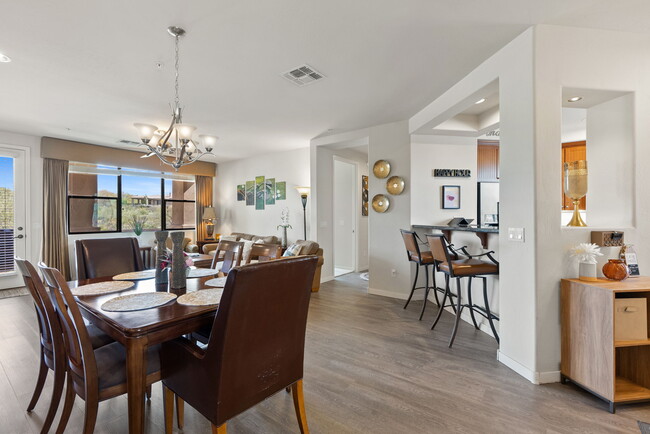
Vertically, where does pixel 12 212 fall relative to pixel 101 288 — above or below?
above

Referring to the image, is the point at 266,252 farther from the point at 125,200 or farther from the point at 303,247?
the point at 125,200

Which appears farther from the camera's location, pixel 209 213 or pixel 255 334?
pixel 209 213

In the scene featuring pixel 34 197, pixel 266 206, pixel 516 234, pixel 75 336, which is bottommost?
pixel 75 336

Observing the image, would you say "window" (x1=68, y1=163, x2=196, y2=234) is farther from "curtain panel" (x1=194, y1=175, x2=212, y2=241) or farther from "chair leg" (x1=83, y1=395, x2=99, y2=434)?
"chair leg" (x1=83, y1=395, x2=99, y2=434)

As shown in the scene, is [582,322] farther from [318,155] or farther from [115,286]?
[318,155]

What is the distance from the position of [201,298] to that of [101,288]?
805mm

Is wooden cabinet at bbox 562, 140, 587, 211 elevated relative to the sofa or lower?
elevated

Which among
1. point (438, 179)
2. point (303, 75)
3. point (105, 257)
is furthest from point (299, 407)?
point (438, 179)

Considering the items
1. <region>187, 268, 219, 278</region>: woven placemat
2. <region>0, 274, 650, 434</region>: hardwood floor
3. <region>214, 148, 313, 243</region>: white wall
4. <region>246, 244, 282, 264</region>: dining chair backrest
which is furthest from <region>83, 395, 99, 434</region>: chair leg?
<region>214, 148, 313, 243</region>: white wall

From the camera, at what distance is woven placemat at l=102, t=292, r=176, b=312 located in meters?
1.53

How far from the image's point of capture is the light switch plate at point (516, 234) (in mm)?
2242

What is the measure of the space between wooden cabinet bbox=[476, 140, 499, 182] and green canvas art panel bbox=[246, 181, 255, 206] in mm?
4611

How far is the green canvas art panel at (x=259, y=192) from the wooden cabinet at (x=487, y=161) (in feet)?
14.1

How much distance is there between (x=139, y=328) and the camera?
127 cm
